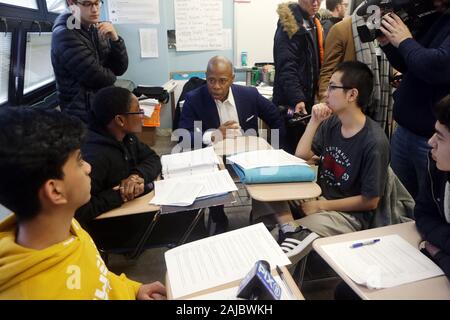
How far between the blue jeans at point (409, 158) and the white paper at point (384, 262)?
610 mm

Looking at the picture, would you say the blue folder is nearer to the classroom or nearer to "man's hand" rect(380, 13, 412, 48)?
the classroom

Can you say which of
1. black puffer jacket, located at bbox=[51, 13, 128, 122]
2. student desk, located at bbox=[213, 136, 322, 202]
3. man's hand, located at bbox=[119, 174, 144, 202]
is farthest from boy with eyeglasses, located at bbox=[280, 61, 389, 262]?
black puffer jacket, located at bbox=[51, 13, 128, 122]

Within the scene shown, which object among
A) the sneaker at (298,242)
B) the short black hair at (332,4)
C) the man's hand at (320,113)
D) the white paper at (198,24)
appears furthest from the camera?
the white paper at (198,24)

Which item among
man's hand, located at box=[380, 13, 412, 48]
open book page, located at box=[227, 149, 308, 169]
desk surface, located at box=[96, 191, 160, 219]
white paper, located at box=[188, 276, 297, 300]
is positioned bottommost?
white paper, located at box=[188, 276, 297, 300]

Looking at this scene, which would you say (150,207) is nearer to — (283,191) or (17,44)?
(283,191)

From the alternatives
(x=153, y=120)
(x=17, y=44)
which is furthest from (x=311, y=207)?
(x=153, y=120)

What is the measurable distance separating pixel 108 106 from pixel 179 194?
541 millimetres

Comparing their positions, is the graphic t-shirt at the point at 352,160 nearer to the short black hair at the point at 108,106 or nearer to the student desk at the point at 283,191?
the student desk at the point at 283,191

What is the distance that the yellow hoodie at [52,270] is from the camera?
0.69 metres

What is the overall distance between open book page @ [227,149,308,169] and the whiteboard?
3.08 m

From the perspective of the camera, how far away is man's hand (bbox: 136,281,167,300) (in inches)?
40.1

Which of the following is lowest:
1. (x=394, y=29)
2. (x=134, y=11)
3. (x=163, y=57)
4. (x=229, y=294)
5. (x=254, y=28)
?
(x=229, y=294)

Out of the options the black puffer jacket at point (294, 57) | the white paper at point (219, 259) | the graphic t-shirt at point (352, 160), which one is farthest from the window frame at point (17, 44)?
the graphic t-shirt at point (352, 160)

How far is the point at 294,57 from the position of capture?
216 centimetres
